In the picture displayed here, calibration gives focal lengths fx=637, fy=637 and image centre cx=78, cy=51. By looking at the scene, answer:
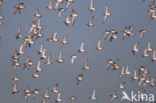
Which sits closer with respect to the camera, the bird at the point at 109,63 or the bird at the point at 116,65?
the bird at the point at 116,65

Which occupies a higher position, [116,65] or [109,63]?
[109,63]

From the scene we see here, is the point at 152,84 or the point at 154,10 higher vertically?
the point at 154,10

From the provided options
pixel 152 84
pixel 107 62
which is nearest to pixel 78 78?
pixel 107 62

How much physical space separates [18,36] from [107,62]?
7.20 metres

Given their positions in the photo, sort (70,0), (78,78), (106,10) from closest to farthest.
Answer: (70,0)
(106,10)
(78,78)

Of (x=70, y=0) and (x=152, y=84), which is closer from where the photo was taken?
(x=70, y=0)

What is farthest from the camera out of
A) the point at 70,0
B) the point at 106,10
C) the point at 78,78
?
the point at 78,78

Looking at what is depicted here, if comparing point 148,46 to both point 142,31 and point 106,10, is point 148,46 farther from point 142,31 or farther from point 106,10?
point 106,10

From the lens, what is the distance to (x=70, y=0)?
39281mm

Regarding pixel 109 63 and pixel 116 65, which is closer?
pixel 116 65

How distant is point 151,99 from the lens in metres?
46.1

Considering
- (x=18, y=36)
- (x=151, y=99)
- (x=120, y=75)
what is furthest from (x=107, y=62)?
(x=18, y=36)

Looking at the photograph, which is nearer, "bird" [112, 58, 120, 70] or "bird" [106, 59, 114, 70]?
"bird" [112, 58, 120, 70]

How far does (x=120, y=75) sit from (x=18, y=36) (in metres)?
8.38
